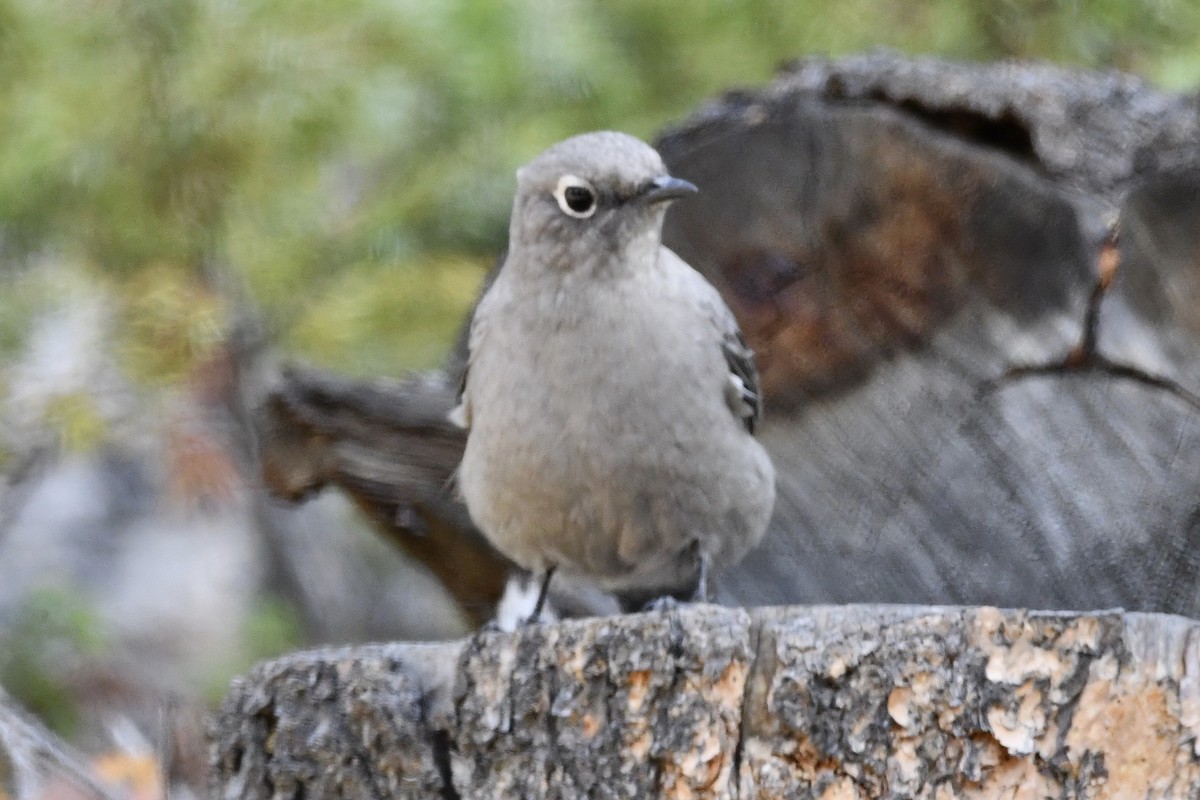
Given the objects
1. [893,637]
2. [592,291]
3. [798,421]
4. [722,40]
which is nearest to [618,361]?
[592,291]

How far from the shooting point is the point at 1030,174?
13.5 ft

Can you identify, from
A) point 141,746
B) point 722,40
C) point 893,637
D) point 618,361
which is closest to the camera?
point 893,637

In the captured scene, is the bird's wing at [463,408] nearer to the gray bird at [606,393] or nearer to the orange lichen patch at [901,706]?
the gray bird at [606,393]

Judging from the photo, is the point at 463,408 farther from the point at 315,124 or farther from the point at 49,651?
the point at 49,651

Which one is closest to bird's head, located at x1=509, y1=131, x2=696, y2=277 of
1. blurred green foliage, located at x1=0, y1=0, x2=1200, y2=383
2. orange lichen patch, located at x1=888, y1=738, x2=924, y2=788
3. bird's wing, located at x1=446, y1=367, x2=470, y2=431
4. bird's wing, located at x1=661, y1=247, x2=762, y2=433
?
bird's wing, located at x1=661, y1=247, x2=762, y2=433

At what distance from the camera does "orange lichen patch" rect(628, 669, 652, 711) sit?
9.47 feet

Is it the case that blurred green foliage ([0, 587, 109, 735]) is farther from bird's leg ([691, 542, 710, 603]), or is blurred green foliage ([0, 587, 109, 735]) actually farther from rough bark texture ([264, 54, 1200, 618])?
bird's leg ([691, 542, 710, 603])

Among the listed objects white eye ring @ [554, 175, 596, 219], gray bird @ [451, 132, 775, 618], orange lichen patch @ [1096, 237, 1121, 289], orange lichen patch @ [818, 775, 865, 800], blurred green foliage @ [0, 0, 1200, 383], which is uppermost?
blurred green foliage @ [0, 0, 1200, 383]

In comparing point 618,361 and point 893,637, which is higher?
point 618,361

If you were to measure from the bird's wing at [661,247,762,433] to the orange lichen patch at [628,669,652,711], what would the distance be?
142cm

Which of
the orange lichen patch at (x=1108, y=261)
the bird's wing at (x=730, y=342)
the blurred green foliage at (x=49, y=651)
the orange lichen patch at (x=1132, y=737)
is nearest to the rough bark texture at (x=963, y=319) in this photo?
the orange lichen patch at (x=1108, y=261)

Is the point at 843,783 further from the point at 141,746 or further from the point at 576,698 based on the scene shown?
the point at 141,746

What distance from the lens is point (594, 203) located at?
4020 millimetres

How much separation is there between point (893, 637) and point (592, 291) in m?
1.60
